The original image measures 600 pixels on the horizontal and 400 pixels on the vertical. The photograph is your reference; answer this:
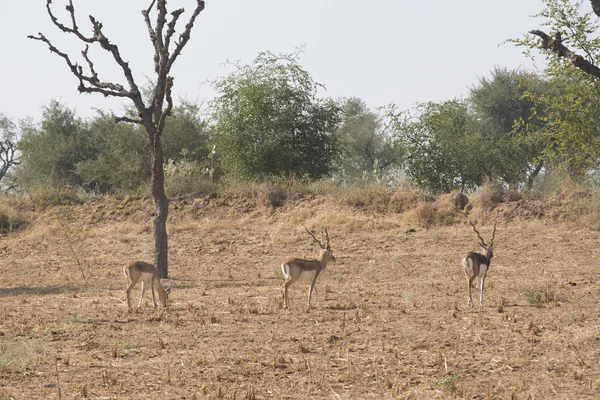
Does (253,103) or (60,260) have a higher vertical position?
(253,103)

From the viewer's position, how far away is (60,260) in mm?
22625

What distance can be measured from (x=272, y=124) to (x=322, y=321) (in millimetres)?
18602

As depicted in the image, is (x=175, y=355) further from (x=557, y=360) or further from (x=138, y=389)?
(x=557, y=360)

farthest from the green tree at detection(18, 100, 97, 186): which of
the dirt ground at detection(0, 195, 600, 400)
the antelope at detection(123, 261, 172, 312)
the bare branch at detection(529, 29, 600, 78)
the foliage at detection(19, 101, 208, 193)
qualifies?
the bare branch at detection(529, 29, 600, 78)

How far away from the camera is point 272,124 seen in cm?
3020

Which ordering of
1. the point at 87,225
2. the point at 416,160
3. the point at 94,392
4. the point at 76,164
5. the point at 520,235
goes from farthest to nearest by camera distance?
the point at 76,164 < the point at 416,160 < the point at 87,225 < the point at 520,235 < the point at 94,392

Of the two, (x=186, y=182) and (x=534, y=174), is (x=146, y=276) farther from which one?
(x=534, y=174)

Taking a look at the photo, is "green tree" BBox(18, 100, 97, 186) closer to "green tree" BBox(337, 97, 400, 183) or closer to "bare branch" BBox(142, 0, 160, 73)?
"green tree" BBox(337, 97, 400, 183)

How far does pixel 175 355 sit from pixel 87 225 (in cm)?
1847

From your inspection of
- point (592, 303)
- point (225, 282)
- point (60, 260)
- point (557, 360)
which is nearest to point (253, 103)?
point (60, 260)

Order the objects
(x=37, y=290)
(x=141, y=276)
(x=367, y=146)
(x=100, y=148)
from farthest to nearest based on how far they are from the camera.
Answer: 1. (x=367, y=146)
2. (x=100, y=148)
3. (x=37, y=290)
4. (x=141, y=276)

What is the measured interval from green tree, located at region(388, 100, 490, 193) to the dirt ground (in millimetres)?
8803

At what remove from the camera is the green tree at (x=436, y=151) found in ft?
106

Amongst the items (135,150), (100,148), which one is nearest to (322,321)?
(135,150)
